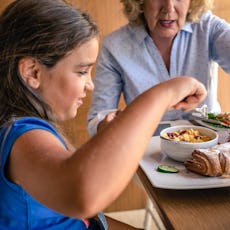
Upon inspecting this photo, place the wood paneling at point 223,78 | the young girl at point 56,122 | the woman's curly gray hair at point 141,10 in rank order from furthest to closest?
1. the wood paneling at point 223,78
2. the woman's curly gray hair at point 141,10
3. the young girl at point 56,122

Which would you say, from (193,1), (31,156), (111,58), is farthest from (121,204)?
(31,156)

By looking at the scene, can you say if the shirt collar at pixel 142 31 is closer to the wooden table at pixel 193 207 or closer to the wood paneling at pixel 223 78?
the wood paneling at pixel 223 78

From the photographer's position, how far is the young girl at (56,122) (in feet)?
1.45

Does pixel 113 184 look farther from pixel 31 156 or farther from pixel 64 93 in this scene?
pixel 64 93

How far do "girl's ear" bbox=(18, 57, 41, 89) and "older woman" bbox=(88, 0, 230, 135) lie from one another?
701mm

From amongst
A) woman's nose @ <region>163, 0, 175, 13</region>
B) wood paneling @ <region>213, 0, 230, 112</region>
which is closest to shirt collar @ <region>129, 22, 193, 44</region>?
woman's nose @ <region>163, 0, 175, 13</region>

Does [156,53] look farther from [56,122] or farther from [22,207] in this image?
[22,207]

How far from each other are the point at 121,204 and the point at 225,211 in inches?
60.5

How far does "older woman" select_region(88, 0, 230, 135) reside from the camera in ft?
4.72

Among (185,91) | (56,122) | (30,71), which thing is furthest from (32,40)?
(185,91)

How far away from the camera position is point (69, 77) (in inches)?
28.5

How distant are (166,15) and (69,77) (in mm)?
776

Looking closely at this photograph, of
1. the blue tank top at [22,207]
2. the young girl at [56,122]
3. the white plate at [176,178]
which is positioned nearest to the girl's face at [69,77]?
the young girl at [56,122]

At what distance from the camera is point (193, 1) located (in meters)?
1.48
